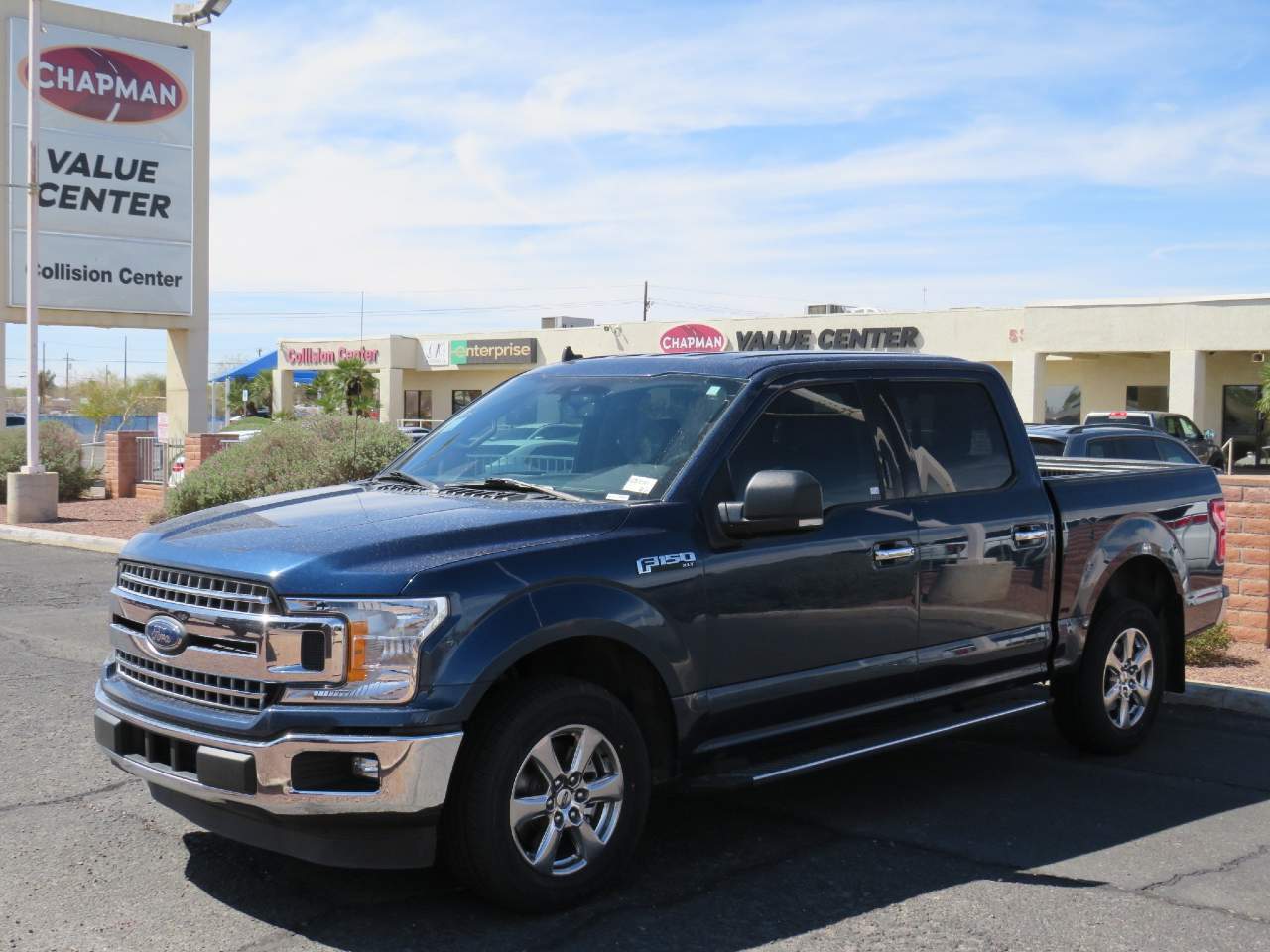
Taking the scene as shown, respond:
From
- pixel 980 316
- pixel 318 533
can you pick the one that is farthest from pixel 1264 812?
pixel 980 316

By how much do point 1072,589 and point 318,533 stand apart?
151 inches

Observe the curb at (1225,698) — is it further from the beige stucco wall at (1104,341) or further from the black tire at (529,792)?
the beige stucco wall at (1104,341)

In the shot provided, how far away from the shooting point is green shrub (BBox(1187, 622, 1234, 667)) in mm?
9430

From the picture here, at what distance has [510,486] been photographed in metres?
5.57

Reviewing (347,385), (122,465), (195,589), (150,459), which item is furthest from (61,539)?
(347,385)

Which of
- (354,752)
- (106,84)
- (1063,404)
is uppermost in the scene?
(106,84)

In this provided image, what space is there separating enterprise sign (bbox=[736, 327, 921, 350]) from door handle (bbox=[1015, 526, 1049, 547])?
3557 cm

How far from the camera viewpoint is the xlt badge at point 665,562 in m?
5.01

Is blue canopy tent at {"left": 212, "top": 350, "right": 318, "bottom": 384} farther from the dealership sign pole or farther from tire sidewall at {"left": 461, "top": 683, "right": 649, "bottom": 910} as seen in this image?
tire sidewall at {"left": 461, "top": 683, "right": 649, "bottom": 910}

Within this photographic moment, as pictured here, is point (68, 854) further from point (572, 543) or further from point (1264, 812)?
point (1264, 812)

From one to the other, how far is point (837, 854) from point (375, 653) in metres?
2.22

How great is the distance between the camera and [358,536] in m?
4.75

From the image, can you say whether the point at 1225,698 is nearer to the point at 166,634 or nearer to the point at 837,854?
the point at 837,854

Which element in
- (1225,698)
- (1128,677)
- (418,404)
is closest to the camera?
(1128,677)
